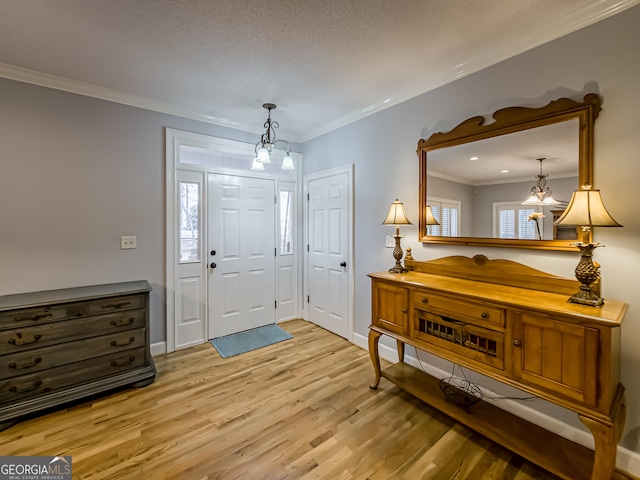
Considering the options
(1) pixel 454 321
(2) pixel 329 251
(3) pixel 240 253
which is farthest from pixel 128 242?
(1) pixel 454 321

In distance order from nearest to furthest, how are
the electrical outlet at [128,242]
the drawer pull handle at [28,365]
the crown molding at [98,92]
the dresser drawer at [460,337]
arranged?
the dresser drawer at [460,337], the drawer pull handle at [28,365], the crown molding at [98,92], the electrical outlet at [128,242]

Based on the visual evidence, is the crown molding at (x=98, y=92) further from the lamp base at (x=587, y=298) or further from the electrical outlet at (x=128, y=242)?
the lamp base at (x=587, y=298)

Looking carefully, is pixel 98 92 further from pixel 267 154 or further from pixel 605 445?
pixel 605 445

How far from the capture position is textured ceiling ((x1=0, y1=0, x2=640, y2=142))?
1.64 meters

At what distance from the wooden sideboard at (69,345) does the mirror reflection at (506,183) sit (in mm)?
2639

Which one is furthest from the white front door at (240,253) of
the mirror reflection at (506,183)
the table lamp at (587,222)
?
the table lamp at (587,222)

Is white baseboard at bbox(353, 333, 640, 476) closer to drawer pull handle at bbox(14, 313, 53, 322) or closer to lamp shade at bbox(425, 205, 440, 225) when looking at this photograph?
lamp shade at bbox(425, 205, 440, 225)

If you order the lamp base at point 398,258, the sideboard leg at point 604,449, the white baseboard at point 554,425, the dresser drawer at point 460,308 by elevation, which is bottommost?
the white baseboard at point 554,425

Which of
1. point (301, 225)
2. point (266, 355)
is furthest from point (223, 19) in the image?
point (266, 355)

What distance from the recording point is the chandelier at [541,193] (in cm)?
182

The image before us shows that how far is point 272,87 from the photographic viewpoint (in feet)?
8.39

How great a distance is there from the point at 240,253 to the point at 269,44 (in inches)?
88.5

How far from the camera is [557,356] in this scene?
1412 millimetres

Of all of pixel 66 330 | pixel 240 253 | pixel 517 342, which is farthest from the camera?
pixel 240 253
